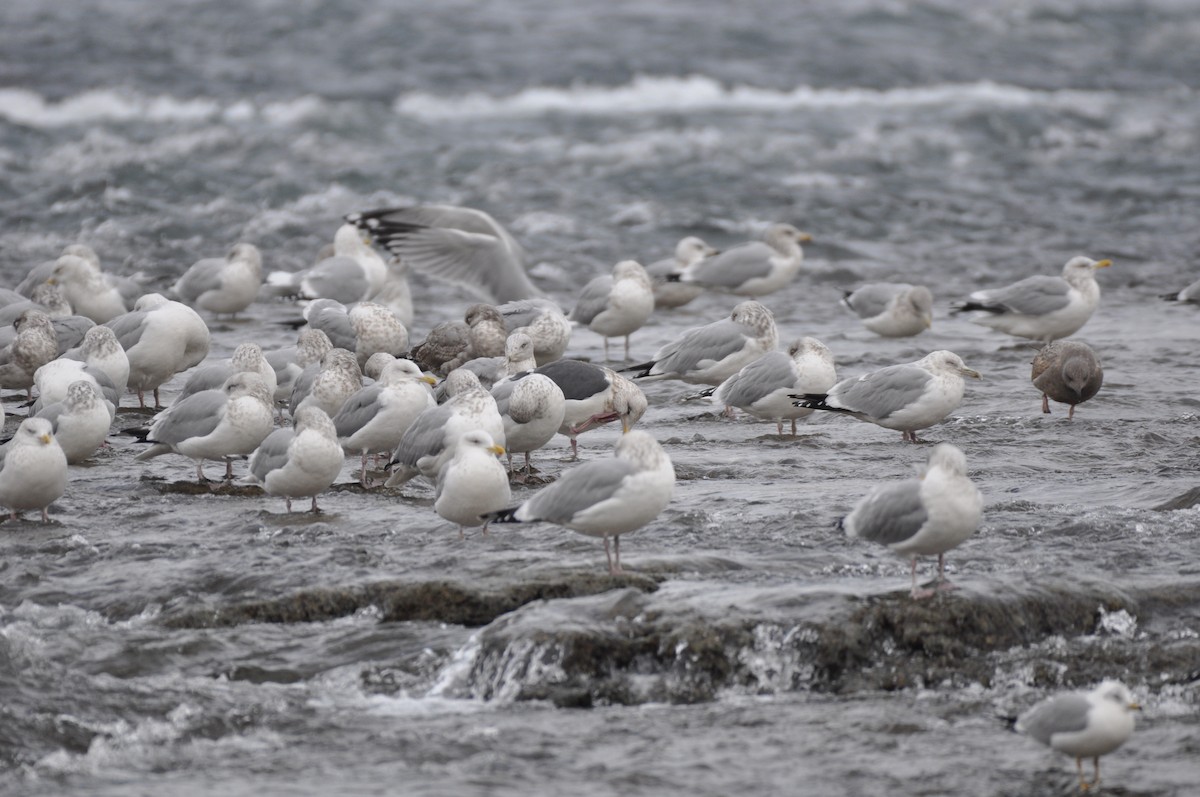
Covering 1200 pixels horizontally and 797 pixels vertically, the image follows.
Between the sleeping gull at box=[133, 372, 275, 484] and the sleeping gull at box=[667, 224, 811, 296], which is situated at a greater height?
the sleeping gull at box=[667, 224, 811, 296]

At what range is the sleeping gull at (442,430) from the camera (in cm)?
775

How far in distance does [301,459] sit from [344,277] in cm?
631

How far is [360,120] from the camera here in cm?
2566

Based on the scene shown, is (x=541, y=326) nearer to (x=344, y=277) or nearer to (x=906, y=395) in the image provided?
(x=906, y=395)

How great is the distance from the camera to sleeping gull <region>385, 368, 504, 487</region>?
7.75 meters

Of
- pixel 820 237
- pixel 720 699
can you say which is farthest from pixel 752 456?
pixel 820 237

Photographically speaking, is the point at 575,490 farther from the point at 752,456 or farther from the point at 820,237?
the point at 820,237

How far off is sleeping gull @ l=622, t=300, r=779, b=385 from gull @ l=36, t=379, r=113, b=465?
3.50m

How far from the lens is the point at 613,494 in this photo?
6492 millimetres

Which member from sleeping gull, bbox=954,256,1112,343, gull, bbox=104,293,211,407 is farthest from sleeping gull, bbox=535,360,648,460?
sleeping gull, bbox=954,256,1112,343

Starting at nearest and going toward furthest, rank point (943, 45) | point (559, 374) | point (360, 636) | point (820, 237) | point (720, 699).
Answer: point (720, 699), point (360, 636), point (559, 374), point (820, 237), point (943, 45)

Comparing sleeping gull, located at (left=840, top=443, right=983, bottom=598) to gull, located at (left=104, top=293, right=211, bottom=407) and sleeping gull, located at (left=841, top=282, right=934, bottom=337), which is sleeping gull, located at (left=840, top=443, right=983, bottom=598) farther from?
sleeping gull, located at (left=841, top=282, right=934, bottom=337)

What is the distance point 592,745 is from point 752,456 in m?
3.90

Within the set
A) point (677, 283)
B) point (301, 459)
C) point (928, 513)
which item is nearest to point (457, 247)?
point (677, 283)
